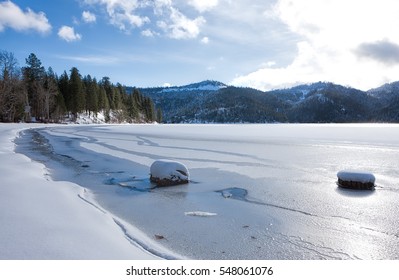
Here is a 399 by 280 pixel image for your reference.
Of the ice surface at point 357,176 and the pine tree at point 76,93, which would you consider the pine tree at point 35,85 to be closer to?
the pine tree at point 76,93

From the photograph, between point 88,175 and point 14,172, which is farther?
point 88,175

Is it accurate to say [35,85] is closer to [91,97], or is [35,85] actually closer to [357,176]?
[91,97]

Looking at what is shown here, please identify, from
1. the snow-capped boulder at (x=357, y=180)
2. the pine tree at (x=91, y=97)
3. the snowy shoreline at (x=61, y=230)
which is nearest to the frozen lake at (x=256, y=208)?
the snow-capped boulder at (x=357, y=180)

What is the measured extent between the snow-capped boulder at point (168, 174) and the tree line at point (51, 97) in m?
58.2

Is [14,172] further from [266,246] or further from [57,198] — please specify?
[266,246]

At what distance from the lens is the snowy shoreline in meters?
4.44

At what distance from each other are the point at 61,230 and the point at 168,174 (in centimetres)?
570

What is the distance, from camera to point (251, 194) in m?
9.55

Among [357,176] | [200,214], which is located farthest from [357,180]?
[200,214]

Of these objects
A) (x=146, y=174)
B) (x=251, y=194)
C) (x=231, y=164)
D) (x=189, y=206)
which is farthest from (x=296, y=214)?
(x=231, y=164)

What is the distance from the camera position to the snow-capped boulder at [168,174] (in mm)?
10875

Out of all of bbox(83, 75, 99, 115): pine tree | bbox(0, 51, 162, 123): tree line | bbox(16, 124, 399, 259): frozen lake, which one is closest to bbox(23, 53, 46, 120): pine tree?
bbox(0, 51, 162, 123): tree line

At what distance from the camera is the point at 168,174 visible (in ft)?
35.8
